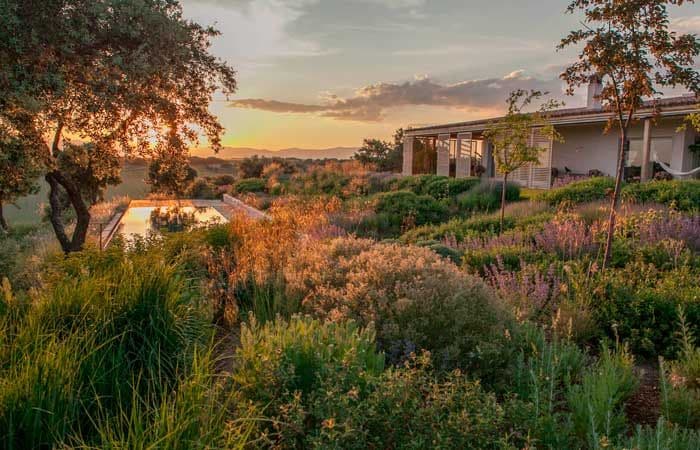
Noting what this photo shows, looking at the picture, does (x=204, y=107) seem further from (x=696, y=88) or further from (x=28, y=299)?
(x=696, y=88)

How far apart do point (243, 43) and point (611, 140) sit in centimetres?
1534

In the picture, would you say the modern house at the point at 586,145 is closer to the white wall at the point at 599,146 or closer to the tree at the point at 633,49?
the white wall at the point at 599,146

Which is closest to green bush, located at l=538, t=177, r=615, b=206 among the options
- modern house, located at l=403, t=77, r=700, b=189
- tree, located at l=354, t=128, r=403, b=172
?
modern house, located at l=403, t=77, r=700, b=189

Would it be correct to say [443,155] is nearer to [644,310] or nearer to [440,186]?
[440,186]

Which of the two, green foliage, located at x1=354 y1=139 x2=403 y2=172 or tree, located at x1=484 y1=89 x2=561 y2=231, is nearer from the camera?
tree, located at x1=484 y1=89 x2=561 y2=231

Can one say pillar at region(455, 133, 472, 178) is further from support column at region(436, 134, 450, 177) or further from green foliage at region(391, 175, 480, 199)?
green foliage at region(391, 175, 480, 199)

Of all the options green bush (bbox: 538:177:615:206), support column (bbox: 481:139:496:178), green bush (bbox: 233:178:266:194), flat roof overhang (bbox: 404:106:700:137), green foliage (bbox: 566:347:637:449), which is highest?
flat roof overhang (bbox: 404:106:700:137)

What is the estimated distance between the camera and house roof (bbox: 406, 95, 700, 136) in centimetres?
1435

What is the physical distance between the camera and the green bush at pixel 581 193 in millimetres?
13008

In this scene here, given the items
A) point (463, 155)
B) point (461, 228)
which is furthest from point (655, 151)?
point (461, 228)

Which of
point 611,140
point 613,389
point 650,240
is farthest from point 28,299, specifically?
point 611,140

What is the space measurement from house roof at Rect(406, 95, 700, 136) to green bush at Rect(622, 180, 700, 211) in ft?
5.62

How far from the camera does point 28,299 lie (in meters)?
4.17

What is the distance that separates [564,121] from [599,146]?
2.38 meters
